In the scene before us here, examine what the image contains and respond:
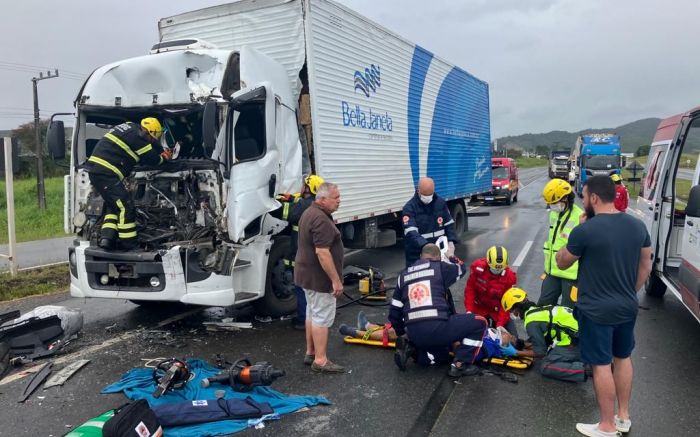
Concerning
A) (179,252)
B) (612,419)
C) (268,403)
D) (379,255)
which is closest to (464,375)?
(612,419)

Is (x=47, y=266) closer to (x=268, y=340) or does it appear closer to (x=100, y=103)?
(x=100, y=103)

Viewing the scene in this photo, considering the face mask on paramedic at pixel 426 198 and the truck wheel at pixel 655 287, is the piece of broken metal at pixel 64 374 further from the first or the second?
the truck wheel at pixel 655 287

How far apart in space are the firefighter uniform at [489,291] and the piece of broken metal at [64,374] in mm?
3776

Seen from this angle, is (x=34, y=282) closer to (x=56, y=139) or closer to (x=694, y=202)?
(x=56, y=139)

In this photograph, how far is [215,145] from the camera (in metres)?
5.36

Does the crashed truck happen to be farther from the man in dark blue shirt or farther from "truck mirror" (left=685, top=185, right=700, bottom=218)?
"truck mirror" (left=685, top=185, right=700, bottom=218)

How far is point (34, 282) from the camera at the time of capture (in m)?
8.61

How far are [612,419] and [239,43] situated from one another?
6.08m

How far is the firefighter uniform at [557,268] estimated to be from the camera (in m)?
5.21

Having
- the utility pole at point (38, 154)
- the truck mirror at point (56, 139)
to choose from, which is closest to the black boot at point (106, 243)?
the truck mirror at point (56, 139)

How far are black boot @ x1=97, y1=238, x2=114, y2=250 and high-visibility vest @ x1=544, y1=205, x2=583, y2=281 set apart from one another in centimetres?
449

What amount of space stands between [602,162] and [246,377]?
28.2 metres

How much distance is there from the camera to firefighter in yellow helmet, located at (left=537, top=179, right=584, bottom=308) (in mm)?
5219

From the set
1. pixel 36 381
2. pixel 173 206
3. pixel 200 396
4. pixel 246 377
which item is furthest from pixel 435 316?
pixel 36 381
